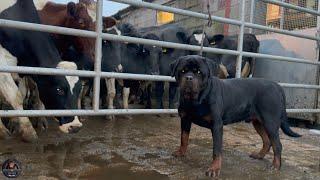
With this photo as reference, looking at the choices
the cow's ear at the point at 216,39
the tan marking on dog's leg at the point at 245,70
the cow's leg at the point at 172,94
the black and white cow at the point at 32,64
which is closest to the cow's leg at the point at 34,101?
the black and white cow at the point at 32,64

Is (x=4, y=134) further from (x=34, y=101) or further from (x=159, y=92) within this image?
(x=159, y=92)

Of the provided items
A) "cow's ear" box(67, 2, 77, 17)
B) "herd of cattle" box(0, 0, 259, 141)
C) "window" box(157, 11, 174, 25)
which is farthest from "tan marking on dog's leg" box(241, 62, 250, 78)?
"window" box(157, 11, 174, 25)

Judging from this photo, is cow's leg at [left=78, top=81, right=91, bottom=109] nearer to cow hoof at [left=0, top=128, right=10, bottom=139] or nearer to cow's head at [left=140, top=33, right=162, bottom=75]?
cow's head at [left=140, top=33, right=162, bottom=75]

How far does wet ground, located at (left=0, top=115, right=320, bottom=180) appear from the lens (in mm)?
3162

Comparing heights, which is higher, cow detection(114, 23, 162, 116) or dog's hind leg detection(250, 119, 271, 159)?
cow detection(114, 23, 162, 116)

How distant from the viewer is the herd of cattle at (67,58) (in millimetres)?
4402

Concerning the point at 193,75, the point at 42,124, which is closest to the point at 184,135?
the point at 193,75

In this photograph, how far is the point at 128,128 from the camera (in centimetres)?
545

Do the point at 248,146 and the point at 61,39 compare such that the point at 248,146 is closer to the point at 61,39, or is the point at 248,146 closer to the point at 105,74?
the point at 105,74

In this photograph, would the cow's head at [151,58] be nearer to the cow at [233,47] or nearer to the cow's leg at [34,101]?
the cow at [233,47]

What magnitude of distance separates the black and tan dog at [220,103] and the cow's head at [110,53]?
11.0ft

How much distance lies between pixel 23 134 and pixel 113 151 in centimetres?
103

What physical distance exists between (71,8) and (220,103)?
343 cm

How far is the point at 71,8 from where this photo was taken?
609 cm
